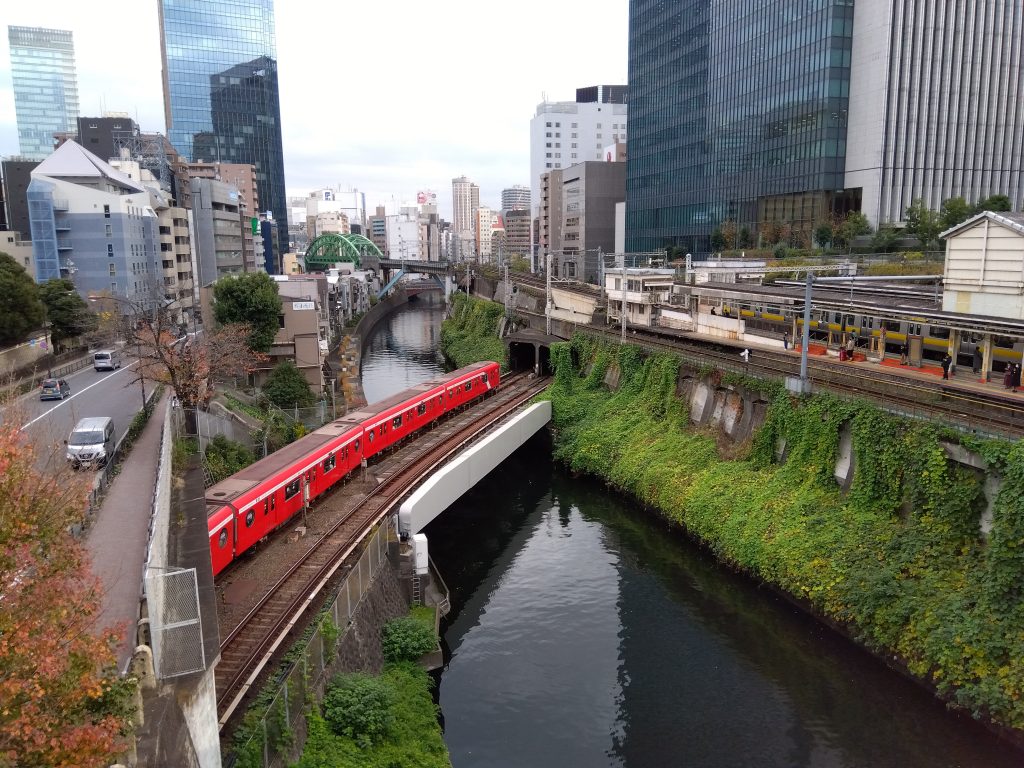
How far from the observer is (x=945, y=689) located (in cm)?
1634

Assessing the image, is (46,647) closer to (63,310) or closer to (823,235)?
(63,310)

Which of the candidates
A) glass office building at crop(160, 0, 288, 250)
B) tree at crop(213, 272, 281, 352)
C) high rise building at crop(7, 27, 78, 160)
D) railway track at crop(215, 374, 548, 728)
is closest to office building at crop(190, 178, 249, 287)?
tree at crop(213, 272, 281, 352)

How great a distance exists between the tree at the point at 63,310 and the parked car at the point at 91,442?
22.4 meters

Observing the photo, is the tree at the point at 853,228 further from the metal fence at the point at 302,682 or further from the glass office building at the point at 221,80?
the glass office building at the point at 221,80

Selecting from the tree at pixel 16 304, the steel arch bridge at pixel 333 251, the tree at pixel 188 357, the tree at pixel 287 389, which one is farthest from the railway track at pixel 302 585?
the steel arch bridge at pixel 333 251

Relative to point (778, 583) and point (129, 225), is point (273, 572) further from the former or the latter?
point (129, 225)

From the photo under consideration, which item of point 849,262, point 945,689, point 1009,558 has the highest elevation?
point 849,262

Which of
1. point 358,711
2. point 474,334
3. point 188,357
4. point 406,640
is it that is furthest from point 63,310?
point 358,711

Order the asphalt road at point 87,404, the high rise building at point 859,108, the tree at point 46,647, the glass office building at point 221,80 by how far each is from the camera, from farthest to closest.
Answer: the glass office building at point 221,80, the high rise building at point 859,108, the asphalt road at point 87,404, the tree at point 46,647

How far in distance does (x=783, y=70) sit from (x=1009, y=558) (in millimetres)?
61044

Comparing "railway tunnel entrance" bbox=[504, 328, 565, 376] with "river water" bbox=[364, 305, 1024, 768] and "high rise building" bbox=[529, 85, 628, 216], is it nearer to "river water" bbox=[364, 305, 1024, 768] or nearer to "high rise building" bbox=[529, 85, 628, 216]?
"river water" bbox=[364, 305, 1024, 768]

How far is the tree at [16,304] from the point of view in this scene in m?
34.2

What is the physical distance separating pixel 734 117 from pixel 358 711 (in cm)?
7275

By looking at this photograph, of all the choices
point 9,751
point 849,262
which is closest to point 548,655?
point 9,751
